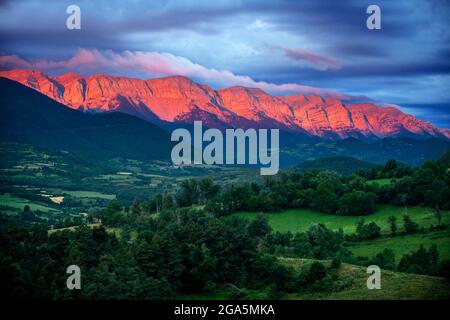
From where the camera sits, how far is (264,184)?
5423 inches

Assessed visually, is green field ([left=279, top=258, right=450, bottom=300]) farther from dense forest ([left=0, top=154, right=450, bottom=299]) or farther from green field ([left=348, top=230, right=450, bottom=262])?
green field ([left=348, top=230, right=450, bottom=262])

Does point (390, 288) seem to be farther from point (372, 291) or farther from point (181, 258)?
point (181, 258)

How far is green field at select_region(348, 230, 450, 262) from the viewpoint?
8349cm

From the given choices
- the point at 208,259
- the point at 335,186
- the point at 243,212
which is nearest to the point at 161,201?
the point at 243,212

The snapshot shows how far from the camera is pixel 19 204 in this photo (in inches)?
6334

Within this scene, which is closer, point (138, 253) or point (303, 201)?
point (138, 253)

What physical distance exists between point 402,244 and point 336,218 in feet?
72.0

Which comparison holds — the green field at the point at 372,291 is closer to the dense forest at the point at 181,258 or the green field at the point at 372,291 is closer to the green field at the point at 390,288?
the green field at the point at 390,288

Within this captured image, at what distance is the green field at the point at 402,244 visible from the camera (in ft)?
274

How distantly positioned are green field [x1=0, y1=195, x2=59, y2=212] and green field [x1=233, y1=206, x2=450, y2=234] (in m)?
70.6

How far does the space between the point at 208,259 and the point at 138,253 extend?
8231 mm

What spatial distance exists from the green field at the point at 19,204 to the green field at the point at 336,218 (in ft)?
232
